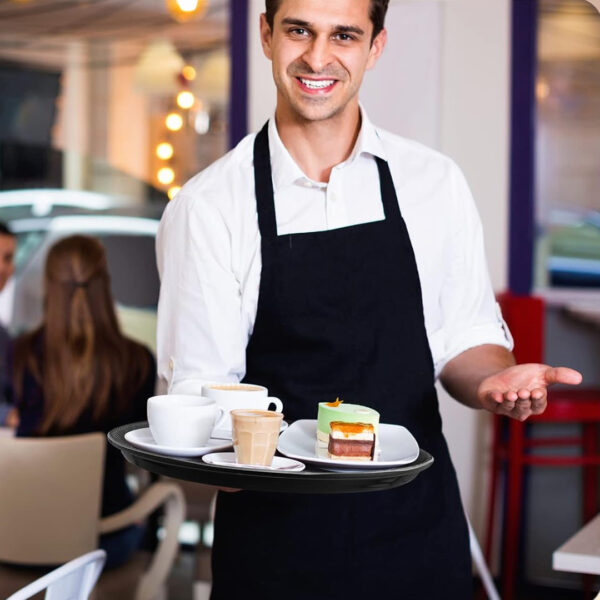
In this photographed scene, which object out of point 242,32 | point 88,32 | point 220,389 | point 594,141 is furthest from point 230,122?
point 220,389

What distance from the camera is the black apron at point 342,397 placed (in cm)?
167

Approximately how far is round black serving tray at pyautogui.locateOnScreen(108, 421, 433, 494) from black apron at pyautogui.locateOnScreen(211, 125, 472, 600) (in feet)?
1.25

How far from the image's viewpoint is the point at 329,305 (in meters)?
1.68

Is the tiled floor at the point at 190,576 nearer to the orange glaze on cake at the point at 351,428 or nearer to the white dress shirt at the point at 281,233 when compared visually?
the white dress shirt at the point at 281,233

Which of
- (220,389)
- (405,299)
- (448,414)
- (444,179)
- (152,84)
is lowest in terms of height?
(448,414)

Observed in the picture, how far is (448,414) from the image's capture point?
11.9 ft

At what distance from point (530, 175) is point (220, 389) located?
8.20 ft

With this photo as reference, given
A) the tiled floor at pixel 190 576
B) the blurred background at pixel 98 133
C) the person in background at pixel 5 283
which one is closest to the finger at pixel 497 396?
the tiled floor at pixel 190 576

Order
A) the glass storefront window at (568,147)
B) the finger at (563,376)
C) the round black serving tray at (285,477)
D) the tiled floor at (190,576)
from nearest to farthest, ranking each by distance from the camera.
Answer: the round black serving tray at (285,477) → the finger at (563,376) → the tiled floor at (190,576) → the glass storefront window at (568,147)

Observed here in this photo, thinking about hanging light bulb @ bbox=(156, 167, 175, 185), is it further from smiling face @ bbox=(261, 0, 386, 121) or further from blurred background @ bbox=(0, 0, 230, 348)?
smiling face @ bbox=(261, 0, 386, 121)

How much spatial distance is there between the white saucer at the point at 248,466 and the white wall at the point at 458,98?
2.25 meters

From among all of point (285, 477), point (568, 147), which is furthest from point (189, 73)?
point (285, 477)

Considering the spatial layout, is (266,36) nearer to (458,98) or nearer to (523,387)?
(523,387)

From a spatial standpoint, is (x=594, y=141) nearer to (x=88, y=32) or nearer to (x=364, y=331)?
(x=88, y=32)
